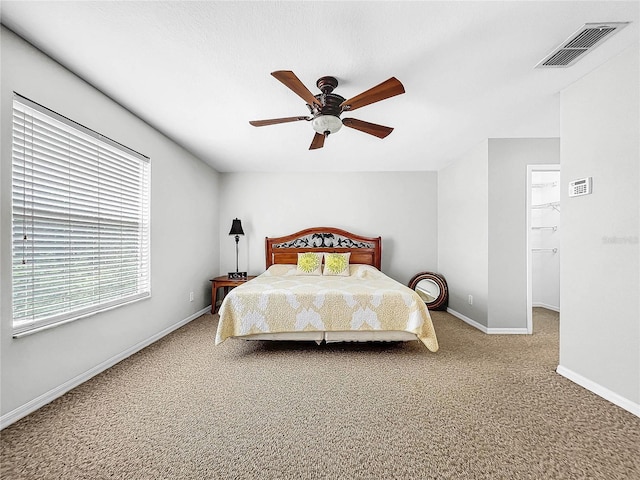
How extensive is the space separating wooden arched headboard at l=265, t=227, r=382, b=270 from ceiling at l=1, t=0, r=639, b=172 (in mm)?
2162

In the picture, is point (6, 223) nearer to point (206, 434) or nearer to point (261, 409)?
point (206, 434)

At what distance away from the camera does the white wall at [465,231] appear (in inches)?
139

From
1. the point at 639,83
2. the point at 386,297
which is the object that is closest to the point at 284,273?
the point at 386,297

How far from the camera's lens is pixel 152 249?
10.1 ft

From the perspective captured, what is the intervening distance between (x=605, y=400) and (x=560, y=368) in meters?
0.40

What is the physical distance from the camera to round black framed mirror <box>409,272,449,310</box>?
4484 mm

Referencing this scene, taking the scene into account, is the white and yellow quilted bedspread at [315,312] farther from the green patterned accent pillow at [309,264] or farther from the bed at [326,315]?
the green patterned accent pillow at [309,264]

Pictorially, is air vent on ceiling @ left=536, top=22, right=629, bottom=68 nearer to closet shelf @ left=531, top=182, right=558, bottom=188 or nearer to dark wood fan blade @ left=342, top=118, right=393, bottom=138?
dark wood fan blade @ left=342, top=118, right=393, bottom=138

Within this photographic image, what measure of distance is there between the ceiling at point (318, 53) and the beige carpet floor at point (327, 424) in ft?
7.55

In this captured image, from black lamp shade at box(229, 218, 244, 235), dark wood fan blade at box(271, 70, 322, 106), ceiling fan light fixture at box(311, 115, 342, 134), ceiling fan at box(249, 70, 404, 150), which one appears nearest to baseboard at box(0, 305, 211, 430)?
black lamp shade at box(229, 218, 244, 235)

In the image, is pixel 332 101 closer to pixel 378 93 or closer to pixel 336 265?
pixel 378 93

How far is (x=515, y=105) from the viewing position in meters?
2.59

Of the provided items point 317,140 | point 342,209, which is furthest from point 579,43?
point 342,209

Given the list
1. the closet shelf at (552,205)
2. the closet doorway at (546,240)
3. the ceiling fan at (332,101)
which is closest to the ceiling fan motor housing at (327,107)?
the ceiling fan at (332,101)
